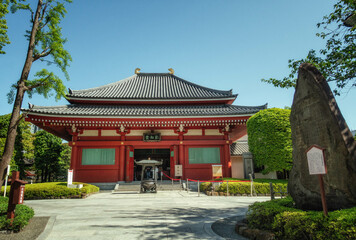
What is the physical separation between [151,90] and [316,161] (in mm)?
20210

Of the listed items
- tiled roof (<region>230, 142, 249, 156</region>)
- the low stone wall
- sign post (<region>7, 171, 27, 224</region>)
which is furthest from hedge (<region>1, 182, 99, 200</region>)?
tiled roof (<region>230, 142, 249, 156</region>)

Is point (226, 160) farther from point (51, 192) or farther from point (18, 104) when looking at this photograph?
point (18, 104)

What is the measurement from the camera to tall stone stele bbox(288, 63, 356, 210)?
3996 mm

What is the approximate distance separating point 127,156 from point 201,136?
6.40 metres

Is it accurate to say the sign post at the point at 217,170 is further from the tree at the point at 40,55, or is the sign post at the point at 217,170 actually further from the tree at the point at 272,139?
the tree at the point at 40,55

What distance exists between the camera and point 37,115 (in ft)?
48.8

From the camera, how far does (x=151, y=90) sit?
22.9 meters

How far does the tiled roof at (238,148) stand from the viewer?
2214cm

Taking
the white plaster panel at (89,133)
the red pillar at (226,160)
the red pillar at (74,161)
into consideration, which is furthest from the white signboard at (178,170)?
the red pillar at (74,161)

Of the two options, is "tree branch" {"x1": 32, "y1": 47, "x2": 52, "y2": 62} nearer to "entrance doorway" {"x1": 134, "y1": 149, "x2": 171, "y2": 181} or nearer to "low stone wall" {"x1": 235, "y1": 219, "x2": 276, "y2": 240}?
"low stone wall" {"x1": 235, "y1": 219, "x2": 276, "y2": 240}

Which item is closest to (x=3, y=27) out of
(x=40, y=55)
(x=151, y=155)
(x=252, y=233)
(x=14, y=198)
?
(x=40, y=55)

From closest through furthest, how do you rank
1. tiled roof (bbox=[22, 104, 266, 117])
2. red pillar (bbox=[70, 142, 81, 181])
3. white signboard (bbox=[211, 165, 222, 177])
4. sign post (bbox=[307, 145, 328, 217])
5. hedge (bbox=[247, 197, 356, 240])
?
hedge (bbox=[247, 197, 356, 240]) < sign post (bbox=[307, 145, 328, 217]) < white signboard (bbox=[211, 165, 222, 177]) < tiled roof (bbox=[22, 104, 266, 117]) < red pillar (bbox=[70, 142, 81, 181])

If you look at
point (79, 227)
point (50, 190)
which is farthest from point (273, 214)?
point (50, 190)

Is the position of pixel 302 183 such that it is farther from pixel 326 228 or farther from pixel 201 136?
pixel 201 136
